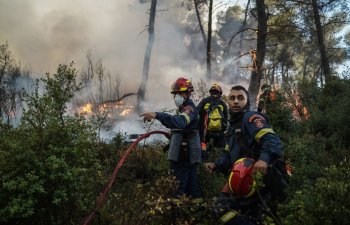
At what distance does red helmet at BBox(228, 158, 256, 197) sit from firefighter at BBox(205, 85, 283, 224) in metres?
0.03

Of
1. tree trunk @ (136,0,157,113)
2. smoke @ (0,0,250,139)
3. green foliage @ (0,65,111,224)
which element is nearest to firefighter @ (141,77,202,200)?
green foliage @ (0,65,111,224)

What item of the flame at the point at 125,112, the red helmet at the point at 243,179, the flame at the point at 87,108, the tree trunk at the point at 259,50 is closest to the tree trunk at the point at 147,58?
the flame at the point at 125,112

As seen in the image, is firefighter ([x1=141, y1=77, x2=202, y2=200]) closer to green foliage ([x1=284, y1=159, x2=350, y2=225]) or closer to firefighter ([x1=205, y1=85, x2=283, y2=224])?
firefighter ([x1=205, y1=85, x2=283, y2=224])

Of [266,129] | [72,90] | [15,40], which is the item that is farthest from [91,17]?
[266,129]

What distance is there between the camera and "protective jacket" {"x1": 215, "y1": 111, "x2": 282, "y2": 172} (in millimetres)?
3590

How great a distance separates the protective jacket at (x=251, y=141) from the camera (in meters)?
3.59

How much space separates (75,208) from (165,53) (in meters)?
27.0

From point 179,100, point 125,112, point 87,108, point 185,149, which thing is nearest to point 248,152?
point 185,149

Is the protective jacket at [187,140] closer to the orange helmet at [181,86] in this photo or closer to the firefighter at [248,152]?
the orange helmet at [181,86]

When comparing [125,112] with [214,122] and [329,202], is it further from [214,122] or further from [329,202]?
[329,202]

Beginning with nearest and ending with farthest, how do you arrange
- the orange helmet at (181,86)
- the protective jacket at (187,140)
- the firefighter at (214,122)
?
1. the protective jacket at (187,140)
2. the orange helmet at (181,86)
3. the firefighter at (214,122)

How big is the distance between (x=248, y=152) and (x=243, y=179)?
0.46 metres

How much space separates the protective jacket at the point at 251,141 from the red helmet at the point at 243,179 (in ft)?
0.45

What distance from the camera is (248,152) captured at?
3898 mm
